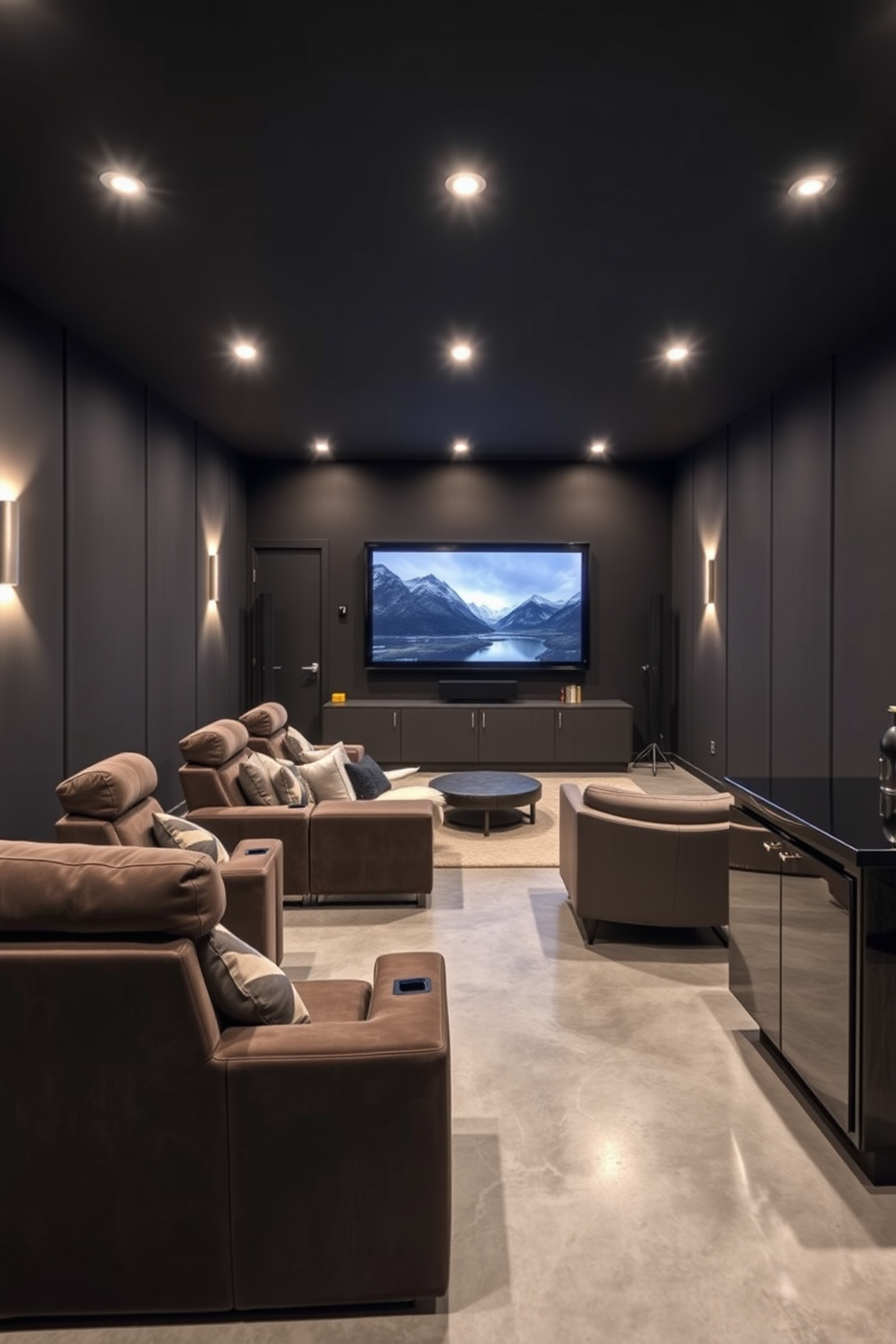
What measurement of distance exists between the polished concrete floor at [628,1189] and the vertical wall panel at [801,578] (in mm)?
2387

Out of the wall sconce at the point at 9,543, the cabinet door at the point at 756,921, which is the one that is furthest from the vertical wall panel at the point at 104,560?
the cabinet door at the point at 756,921

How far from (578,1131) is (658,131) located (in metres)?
3.20

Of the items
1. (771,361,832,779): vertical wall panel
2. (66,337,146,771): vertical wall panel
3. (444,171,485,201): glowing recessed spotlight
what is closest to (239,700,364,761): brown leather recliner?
(66,337,146,771): vertical wall panel

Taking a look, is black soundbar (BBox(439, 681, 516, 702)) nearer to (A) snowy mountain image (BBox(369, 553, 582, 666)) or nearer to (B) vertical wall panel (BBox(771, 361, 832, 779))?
(A) snowy mountain image (BBox(369, 553, 582, 666))

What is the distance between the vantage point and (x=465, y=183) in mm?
3182

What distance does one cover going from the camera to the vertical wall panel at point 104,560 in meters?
4.79

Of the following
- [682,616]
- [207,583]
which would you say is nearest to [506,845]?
[207,583]

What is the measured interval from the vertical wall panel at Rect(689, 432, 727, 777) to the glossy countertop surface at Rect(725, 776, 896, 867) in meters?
4.23

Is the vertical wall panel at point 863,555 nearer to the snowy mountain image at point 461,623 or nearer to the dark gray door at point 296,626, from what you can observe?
the snowy mountain image at point 461,623

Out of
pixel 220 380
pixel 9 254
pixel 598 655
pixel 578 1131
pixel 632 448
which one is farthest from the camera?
pixel 598 655

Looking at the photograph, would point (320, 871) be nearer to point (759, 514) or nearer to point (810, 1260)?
point (810, 1260)

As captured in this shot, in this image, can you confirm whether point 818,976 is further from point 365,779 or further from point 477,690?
point 477,690

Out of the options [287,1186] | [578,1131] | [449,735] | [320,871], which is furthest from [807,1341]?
[449,735]

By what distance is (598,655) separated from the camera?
348 inches
